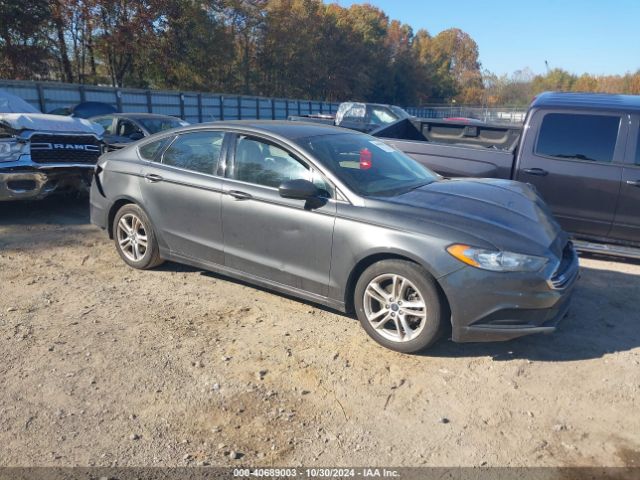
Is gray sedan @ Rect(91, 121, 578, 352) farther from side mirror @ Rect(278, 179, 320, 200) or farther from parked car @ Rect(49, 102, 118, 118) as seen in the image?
parked car @ Rect(49, 102, 118, 118)

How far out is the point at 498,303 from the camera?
11.5 feet

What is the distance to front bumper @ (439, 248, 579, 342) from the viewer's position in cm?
350

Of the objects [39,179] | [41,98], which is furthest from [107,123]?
[41,98]

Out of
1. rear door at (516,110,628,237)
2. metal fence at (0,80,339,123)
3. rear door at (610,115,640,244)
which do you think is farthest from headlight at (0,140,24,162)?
metal fence at (0,80,339,123)

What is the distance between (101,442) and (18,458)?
401 mm

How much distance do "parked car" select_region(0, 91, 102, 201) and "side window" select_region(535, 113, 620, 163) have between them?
636 cm

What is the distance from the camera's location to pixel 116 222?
5.58m

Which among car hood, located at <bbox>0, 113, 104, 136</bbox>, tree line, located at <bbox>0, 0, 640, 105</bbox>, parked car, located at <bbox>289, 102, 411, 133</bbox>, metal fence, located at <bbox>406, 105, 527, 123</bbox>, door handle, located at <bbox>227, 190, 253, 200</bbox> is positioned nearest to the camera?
door handle, located at <bbox>227, 190, 253, 200</bbox>

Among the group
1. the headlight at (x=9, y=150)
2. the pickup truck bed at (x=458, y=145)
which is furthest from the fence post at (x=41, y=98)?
the pickup truck bed at (x=458, y=145)

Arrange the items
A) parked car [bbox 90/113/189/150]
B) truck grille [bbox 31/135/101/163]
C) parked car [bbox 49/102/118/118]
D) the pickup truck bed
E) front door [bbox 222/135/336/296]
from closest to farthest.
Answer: front door [bbox 222/135/336/296] < the pickup truck bed < truck grille [bbox 31/135/101/163] < parked car [bbox 90/113/189/150] < parked car [bbox 49/102/118/118]

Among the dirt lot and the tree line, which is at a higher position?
the tree line

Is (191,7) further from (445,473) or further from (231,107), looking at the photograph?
(445,473)

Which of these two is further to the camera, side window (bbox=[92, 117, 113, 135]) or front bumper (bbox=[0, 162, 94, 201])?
side window (bbox=[92, 117, 113, 135])

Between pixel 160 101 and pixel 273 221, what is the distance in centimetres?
2256
